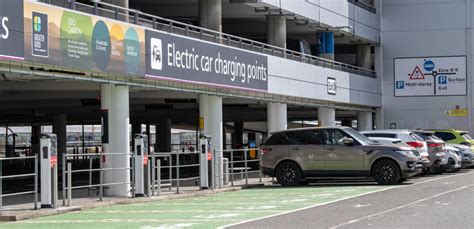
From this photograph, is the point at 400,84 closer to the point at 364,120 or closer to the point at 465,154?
the point at 364,120

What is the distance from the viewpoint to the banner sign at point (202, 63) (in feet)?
74.0

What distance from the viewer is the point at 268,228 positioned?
12875 millimetres

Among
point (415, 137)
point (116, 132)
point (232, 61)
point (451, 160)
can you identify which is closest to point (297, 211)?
point (116, 132)

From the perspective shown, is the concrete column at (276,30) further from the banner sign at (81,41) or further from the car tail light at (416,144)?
the banner sign at (81,41)

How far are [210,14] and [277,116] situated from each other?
6.40 metres

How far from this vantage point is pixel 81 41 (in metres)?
18.9

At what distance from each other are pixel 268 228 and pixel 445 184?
38.9ft

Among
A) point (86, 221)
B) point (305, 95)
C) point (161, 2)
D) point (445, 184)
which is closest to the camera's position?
point (86, 221)

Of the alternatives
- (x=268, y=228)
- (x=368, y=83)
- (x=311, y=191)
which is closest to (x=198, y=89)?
(x=311, y=191)

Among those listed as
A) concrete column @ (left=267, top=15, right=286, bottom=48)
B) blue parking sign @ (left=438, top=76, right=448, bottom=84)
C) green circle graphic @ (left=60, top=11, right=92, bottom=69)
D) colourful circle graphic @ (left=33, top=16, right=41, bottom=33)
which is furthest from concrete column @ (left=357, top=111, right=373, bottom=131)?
colourful circle graphic @ (left=33, top=16, right=41, bottom=33)

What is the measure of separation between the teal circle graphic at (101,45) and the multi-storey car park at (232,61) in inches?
1.4

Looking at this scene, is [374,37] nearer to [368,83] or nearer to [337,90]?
[368,83]

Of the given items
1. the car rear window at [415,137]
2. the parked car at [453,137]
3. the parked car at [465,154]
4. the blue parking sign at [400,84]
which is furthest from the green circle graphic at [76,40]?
A: the blue parking sign at [400,84]

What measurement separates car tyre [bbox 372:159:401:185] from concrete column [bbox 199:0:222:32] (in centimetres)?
841
